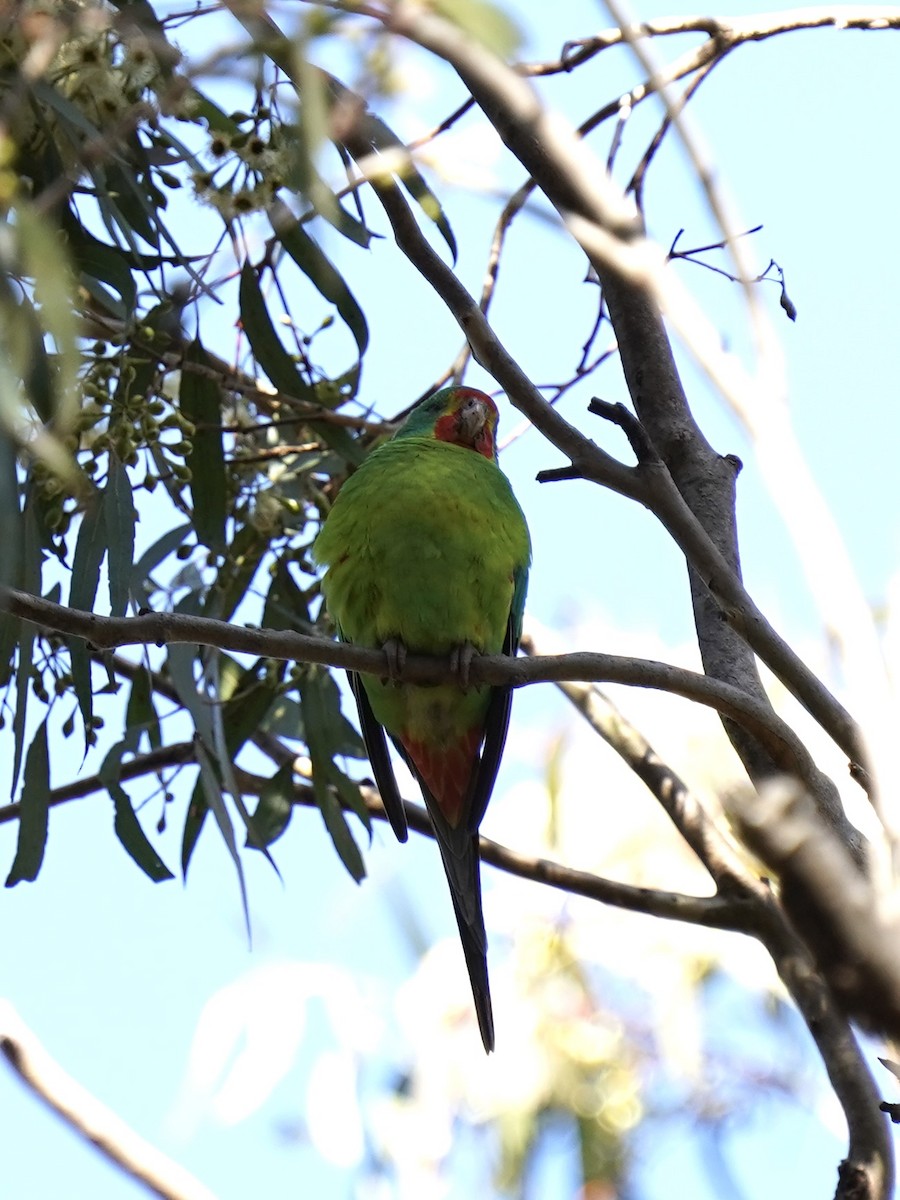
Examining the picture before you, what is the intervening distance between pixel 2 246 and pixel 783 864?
1162 millimetres

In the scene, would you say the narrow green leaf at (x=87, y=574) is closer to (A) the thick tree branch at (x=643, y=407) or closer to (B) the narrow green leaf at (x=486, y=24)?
(A) the thick tree branch at (x=643, y=407)

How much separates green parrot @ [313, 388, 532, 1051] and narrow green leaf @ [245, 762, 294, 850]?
0.92 feet

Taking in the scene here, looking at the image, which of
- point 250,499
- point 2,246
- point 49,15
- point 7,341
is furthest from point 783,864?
point 250,499

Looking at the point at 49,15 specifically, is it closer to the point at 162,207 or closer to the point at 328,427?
the point at 162,207

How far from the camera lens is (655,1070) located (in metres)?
3.90

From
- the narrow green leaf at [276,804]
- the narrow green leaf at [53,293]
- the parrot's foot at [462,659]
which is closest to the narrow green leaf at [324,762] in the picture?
the narrow green leaf at [276,804]

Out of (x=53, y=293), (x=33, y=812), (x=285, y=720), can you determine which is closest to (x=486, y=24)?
(x=53, y=293)

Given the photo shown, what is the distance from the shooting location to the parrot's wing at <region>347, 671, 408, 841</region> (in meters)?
3.05

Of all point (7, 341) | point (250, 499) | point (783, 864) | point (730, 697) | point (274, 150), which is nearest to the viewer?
point (783, 864)

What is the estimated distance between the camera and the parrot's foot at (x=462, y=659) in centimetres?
279

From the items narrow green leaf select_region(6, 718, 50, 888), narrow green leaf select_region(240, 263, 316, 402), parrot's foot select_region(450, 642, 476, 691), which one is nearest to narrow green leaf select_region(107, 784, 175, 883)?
narrow green leaf select_region(6, 718, 50, 888)

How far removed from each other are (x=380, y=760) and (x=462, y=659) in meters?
0.42

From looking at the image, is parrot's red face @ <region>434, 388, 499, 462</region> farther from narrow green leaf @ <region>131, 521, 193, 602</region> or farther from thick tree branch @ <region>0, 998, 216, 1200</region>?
thick tree branch @ <region>0, 998, 216, 1200</region>

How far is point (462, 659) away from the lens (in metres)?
2.83
